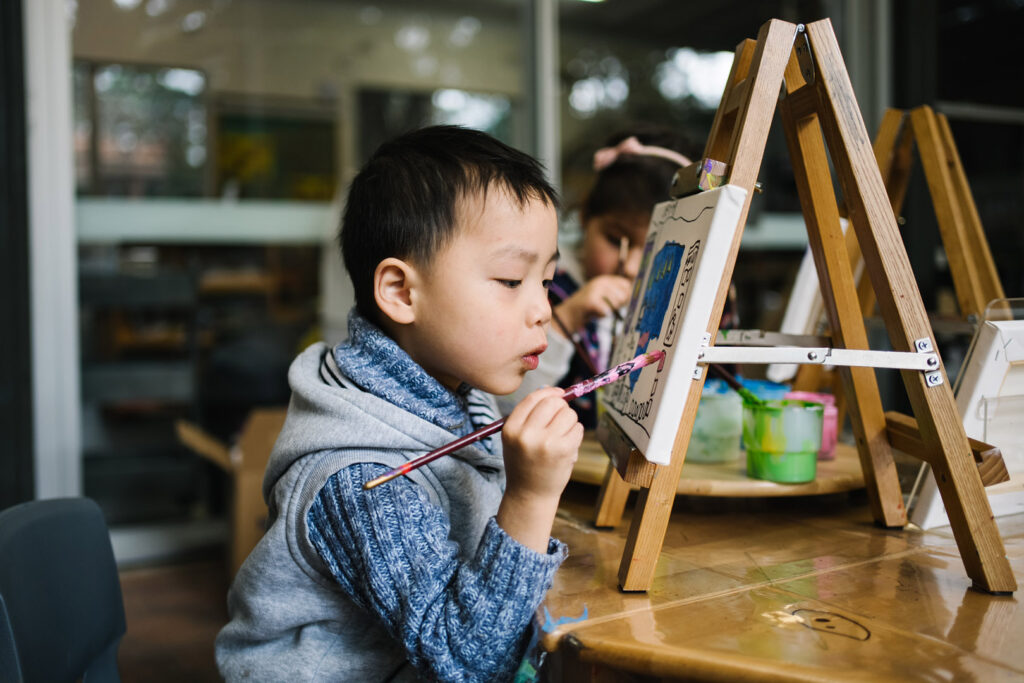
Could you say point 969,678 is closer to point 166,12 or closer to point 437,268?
point 437,268

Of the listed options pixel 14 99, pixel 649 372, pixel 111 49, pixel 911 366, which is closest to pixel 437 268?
pixel 649 372

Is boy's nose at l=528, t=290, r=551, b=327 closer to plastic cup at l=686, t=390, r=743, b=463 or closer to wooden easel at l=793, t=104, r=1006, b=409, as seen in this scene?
plastic cup at l=686, t=390, r=743, b=463

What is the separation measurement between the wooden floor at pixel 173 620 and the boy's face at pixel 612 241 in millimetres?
1239

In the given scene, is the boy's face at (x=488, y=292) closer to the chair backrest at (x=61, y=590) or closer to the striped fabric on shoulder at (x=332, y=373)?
the striped fabric on shoulder at (x=332, y=373)

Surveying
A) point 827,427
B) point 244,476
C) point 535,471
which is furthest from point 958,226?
point 244,476

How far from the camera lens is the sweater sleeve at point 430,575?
2.59 feet

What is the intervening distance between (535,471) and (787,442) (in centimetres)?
42

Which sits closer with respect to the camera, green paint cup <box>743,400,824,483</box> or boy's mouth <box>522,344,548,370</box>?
boy's mouth <box>522,344,548,370</box>

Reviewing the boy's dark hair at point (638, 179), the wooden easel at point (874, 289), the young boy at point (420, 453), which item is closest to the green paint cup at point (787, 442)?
the wooden easel at point (874, 289)

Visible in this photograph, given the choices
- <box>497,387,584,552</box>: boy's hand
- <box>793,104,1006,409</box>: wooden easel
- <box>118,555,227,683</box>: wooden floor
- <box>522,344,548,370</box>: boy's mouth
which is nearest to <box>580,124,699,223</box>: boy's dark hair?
<box>793,104,1006,409</box>: wooden easel

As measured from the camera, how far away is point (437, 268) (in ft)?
3.06

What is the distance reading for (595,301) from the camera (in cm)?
152

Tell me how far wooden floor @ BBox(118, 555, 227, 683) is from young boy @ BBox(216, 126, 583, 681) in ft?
3.71

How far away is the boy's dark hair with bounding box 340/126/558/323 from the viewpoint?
0.94 m
